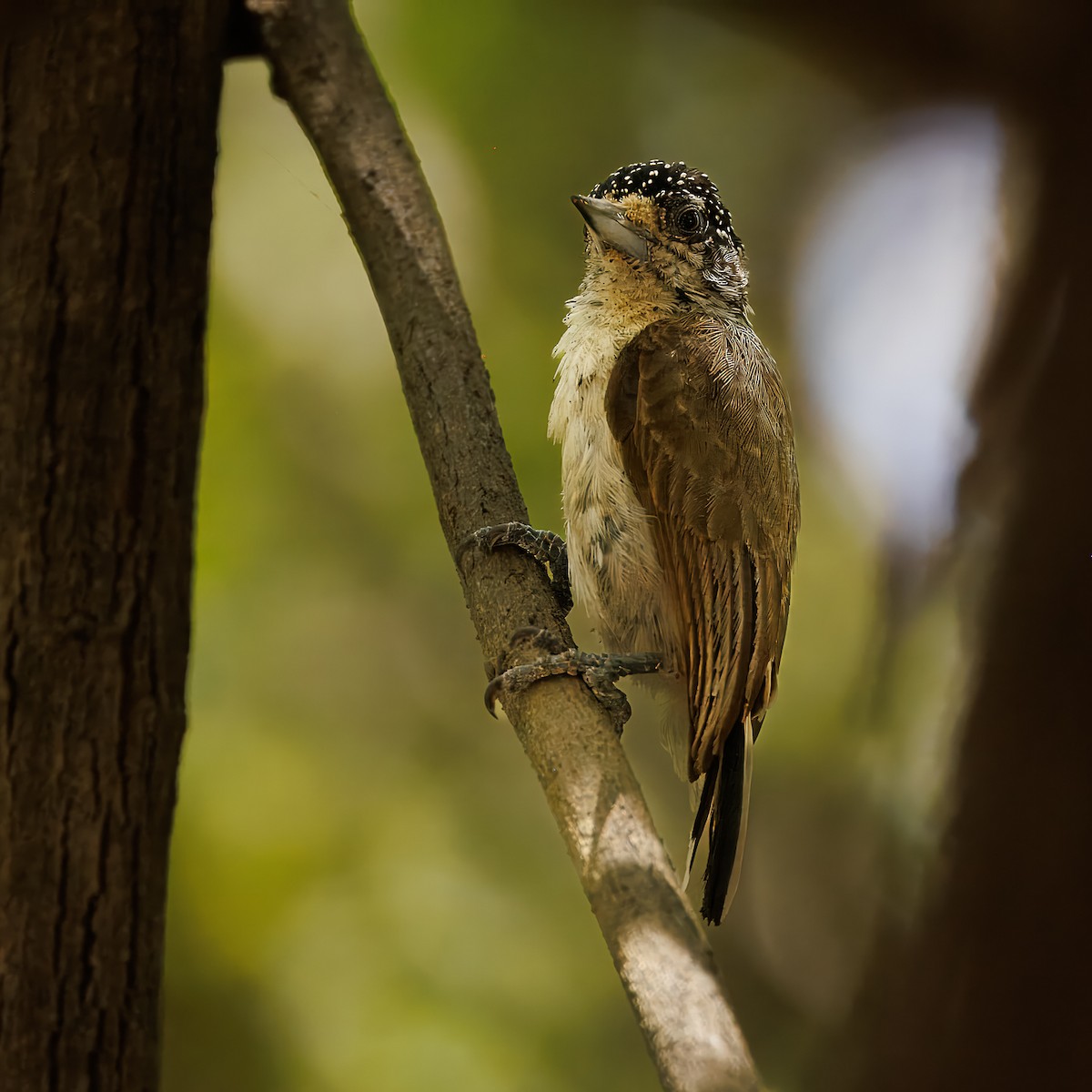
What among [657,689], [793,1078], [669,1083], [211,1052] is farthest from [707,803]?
[211,1052]

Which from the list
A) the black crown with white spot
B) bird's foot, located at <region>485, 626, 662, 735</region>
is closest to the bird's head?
the black crown with white spot

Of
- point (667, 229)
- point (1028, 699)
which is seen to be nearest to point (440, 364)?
point (667, 229)

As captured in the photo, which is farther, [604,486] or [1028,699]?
[604,486]

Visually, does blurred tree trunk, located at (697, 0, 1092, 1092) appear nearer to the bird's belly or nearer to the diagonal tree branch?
the diagonal tree branch

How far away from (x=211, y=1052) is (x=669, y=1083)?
61.0 inches

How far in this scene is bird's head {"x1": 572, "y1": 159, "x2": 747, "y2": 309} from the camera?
1.78 metres

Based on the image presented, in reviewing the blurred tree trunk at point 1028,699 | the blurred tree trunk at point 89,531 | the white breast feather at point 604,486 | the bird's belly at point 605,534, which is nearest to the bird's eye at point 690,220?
the white breast feather at point 604,486

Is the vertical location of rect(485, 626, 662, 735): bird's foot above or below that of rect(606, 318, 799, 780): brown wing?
below

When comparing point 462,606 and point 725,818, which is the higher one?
point 462,606

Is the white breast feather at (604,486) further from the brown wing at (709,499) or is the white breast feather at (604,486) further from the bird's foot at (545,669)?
the bird's foot at (545,669)

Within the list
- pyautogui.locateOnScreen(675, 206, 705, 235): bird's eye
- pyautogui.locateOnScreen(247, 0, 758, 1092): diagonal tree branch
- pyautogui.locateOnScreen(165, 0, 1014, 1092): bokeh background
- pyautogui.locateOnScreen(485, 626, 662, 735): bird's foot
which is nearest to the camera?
pyautogui.locateOnScreen(247, 0, 758, 1092): diagonal tree branch

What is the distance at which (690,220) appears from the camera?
1.82 metres

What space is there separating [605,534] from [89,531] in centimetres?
88

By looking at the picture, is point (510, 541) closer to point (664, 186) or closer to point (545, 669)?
point (545, 669)
